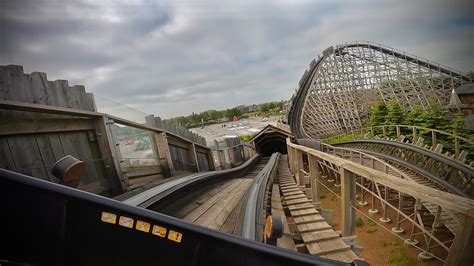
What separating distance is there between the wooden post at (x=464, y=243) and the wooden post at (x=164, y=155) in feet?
15.0

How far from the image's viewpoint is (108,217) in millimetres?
1064

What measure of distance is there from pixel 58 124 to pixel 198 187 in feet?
7.50

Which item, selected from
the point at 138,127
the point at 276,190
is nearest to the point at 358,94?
the point at 276,190

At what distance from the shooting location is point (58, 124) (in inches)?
104

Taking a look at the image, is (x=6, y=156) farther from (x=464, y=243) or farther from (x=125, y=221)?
(x=464, y=243)

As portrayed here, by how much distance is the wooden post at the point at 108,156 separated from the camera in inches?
125

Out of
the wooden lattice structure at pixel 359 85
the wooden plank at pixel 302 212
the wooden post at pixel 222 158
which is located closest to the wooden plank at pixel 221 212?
the wooden plank at pixel 302 212

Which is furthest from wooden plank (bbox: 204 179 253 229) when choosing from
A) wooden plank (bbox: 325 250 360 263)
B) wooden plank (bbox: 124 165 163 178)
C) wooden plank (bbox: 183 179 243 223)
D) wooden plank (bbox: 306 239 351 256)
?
wooden plank (bbox: 124 165 163 178)

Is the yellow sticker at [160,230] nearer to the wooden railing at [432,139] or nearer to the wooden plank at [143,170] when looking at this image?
the wooden plank at [143,170]

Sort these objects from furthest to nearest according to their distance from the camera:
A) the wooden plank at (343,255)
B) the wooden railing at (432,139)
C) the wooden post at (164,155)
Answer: the wooden railing at (432,139)
the wooden post at (164,155)
the wooden plank at (343,255)

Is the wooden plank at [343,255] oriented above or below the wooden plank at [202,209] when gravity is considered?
below

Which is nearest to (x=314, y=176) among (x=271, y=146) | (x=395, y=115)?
(x=395, y=115)

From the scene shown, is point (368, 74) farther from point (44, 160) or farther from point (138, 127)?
point (44, 160)

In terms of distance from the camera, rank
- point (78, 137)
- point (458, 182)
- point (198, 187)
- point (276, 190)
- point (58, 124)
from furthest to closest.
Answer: point (458, 182) < point (276, 190) < point (198, 187) < point (78, 137) < point (58, 124)
